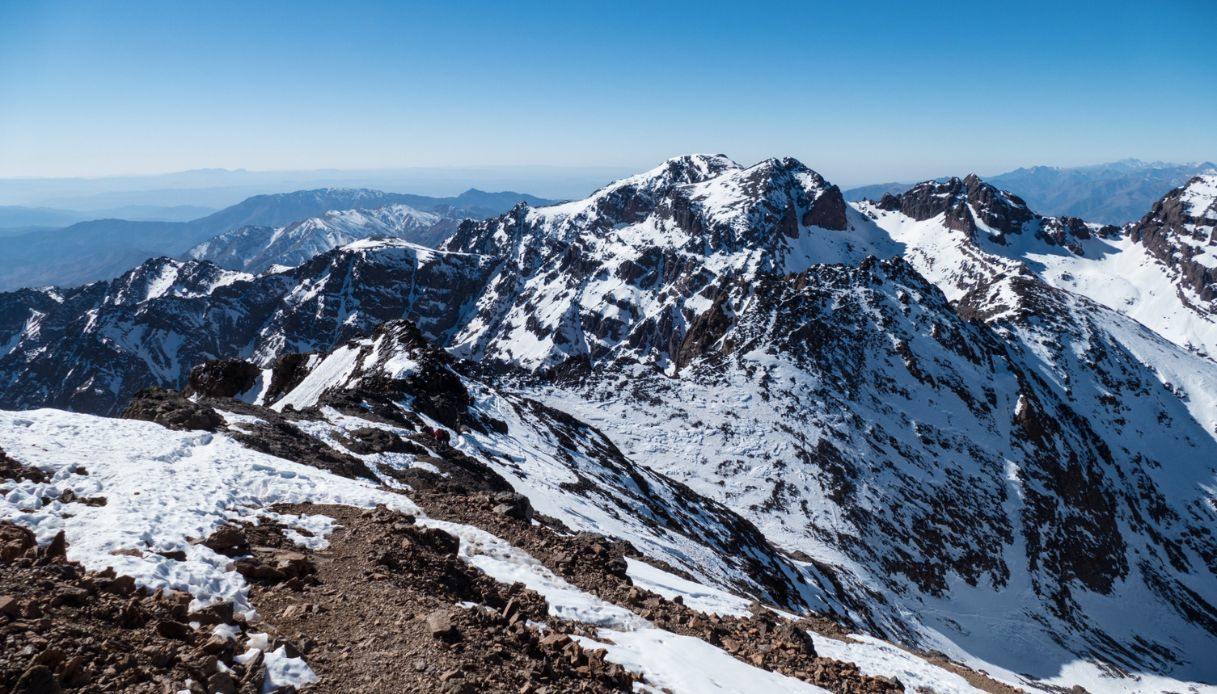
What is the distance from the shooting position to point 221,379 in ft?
180

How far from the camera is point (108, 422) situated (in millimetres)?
20875

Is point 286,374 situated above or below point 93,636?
below

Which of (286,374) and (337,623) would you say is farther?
(286,374)

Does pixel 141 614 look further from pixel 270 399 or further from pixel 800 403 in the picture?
pixel 800 403

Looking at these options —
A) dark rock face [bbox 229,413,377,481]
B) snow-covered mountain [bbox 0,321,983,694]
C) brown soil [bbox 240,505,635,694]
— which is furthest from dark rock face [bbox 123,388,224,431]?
brown soil [bbox 240,505,635,694]

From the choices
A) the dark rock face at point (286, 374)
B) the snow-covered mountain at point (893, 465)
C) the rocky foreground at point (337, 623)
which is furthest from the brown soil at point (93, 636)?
the dark rock face at point (286, 374)

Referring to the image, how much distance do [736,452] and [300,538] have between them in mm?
57508

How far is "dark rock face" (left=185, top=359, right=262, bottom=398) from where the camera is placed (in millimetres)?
54312

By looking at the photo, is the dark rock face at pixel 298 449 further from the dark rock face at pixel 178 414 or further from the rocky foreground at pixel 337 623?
the rocky foreground at pixel 337 623

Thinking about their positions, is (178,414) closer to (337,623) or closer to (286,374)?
(337,623)

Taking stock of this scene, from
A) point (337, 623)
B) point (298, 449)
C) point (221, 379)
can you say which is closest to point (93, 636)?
point (337, 623)

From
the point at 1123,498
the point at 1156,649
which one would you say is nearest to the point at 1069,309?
the point at 1123,498

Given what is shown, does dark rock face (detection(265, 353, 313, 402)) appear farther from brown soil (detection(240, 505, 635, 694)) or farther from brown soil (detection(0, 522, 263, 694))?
brown soil (detection(0, 522, 263, 694))

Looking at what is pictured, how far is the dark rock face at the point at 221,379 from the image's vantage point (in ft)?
178
